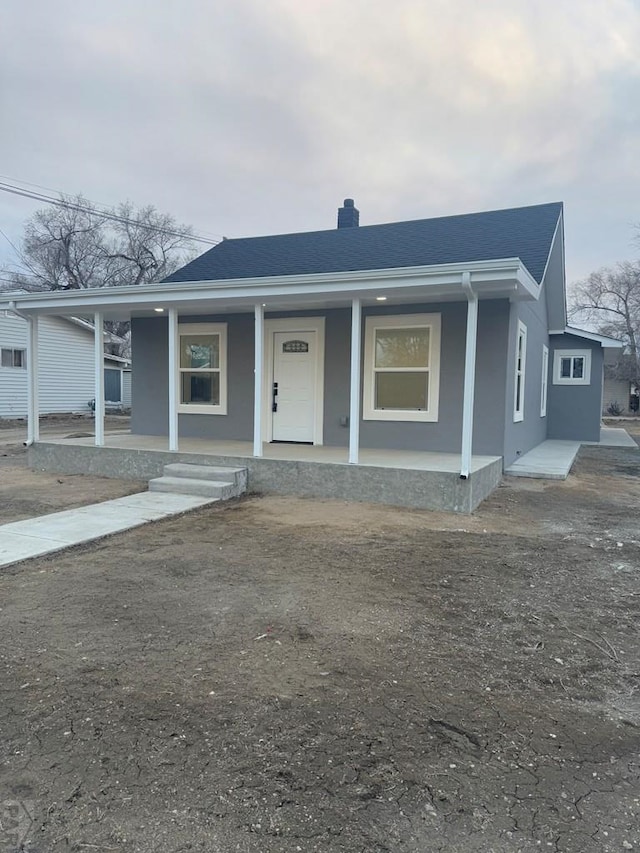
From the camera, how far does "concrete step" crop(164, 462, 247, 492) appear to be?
750 cm

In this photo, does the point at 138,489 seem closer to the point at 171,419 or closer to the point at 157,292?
the point at 171,419

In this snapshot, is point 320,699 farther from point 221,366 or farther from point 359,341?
point 221,366

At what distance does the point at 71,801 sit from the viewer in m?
1.90

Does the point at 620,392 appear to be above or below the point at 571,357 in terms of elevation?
below

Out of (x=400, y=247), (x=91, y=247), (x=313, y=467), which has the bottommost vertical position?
(x=313, y=467)

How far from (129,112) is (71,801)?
22.9 meters

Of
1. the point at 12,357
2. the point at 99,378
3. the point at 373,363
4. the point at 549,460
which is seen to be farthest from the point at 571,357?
the point at 12,357

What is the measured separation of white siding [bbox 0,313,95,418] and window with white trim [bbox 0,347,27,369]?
17cm

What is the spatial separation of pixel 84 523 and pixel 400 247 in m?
7.07

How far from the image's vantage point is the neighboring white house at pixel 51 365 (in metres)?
20.3

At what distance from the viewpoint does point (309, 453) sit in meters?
8.26

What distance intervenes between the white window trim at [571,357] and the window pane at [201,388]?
9.51m

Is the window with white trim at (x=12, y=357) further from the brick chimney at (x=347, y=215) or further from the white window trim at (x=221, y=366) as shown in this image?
the brick chimney at (x=347, y=215)

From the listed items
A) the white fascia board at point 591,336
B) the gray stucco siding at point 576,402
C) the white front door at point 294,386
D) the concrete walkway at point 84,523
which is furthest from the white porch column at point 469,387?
the gray stucco siding at point 576,402
